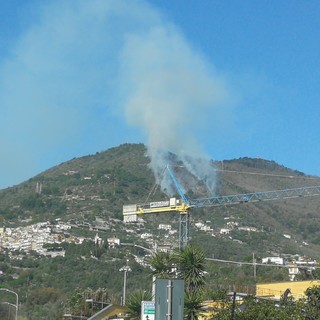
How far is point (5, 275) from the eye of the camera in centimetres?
13650

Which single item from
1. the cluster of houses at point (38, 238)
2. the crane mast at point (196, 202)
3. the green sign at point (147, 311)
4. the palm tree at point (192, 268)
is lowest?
the green sign at point (147, 311)

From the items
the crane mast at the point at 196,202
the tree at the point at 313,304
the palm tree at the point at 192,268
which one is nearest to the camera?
the tree at the point at 313,304

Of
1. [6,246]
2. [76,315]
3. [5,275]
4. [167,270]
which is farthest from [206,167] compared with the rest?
[167,270]

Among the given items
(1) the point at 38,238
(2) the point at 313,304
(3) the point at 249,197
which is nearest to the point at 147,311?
(2) the point at 313,304

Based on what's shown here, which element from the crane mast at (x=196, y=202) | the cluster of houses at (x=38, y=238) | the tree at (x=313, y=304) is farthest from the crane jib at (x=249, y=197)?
the cluster of houses at (x=38, y=238)

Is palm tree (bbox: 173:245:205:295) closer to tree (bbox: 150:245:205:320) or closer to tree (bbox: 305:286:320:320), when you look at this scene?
tree (bbox: 150:245:205:320)

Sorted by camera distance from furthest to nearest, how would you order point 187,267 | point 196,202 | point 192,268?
point 196,202, point 187,267, point 192,268

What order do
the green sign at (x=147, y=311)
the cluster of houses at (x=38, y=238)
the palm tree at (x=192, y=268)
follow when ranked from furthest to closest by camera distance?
1. the cluster of houses at (x=38, y=238)
2. the palm tree at (x=192, y=268)
3. the green sign at (x=147, y=311)

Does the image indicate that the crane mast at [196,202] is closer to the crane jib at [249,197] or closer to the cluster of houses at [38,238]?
the crane jib at [249,197]

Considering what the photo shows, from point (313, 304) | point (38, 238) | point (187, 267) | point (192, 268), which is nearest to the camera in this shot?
point (313, 304)

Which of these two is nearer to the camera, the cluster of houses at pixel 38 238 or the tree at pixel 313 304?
the tree at pixel 313 304

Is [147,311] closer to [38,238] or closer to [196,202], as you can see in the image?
[196,202]

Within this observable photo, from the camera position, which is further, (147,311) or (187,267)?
(187,267)

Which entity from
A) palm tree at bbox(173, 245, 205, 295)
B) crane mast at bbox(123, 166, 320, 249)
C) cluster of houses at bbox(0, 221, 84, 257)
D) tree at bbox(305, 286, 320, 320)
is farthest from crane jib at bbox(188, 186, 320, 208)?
cluster of houses at bbox(0, 221, 84, 257)
